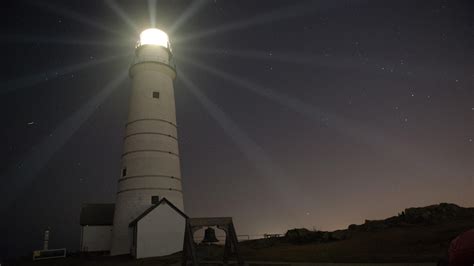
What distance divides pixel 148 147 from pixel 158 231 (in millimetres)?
6172

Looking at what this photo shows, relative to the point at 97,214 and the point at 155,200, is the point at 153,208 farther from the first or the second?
the point at 97,214

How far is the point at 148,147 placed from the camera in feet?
82.0

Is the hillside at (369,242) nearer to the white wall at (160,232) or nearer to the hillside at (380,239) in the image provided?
the hillside at (380,239)

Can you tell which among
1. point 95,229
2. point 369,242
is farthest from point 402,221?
point 95,229

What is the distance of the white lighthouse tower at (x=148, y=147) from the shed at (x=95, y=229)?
730 centimetres

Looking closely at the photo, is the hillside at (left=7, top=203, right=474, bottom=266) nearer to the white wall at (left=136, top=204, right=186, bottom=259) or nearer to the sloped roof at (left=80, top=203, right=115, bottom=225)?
the white wall at (left=136, top=204, right=186, bottom=259)

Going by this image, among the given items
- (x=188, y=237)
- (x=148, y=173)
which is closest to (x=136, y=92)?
(x=148, y=173)

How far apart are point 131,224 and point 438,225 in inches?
838

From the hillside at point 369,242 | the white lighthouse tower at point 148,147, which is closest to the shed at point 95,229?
the hillside at point 369,242

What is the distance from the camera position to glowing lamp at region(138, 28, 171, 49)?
28.7 meters

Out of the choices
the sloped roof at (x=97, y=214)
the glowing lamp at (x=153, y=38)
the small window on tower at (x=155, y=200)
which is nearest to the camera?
the small window on tower at (x=155, y=200)

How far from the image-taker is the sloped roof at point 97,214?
31500 mm

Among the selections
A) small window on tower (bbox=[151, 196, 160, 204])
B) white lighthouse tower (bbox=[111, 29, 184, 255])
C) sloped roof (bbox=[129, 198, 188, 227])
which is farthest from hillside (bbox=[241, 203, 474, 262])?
white lighthouse tower (bbox=[111, 29, 184, 255])

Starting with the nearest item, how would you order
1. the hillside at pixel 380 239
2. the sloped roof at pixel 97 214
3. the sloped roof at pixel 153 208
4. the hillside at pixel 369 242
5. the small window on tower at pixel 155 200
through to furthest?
the hillside at pixel 380 239 → the hillside at pixel 369 242 → the sloped roof at pixel 153 208 → the small window on tower at pixel 155 200 → the sloped roof at pixel 97 214
